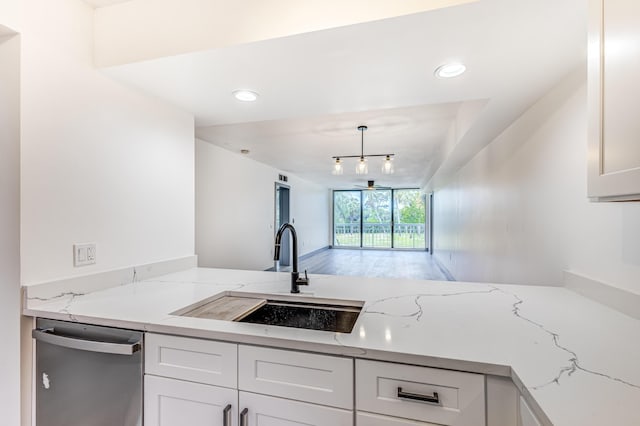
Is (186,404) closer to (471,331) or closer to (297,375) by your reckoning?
(297,375)

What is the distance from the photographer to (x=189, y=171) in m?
2.30

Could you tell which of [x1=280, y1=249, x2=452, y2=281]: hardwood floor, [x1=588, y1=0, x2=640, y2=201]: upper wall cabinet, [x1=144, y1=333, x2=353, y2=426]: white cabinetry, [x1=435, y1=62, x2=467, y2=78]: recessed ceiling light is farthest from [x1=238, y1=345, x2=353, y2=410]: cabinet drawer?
[x1=280, y1=249, x2=452, y2=281]: hardwood floor

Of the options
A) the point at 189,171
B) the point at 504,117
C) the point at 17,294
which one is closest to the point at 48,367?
the point at 17,294

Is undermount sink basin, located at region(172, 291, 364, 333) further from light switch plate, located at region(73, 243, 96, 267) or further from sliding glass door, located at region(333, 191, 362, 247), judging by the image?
sliding glass door, located at region(333, 191, 362, 247)

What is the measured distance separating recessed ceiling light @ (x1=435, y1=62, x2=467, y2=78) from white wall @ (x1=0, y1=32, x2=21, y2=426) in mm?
1965

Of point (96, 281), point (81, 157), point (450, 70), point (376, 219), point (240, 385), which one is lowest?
point (240, 385)

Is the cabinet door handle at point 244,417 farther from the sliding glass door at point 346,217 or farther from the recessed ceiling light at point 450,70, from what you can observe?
the sliding glass door at point 346,217

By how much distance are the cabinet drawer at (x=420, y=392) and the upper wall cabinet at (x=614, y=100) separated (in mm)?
703

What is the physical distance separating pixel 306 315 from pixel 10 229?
4.54 feet

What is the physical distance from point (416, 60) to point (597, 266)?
52.5 inches

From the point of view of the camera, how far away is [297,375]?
0.98 metres

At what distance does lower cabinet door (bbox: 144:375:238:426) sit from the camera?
3.42ft

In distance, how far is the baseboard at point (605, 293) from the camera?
1185 mm

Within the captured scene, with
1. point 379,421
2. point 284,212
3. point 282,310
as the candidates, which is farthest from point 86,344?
point 284,212
